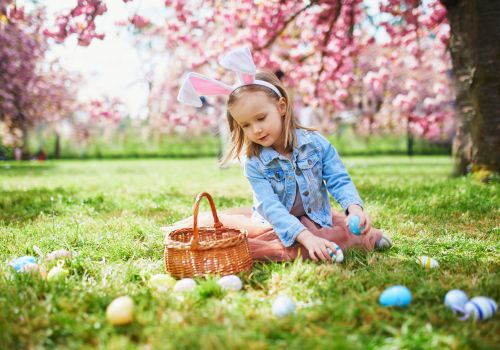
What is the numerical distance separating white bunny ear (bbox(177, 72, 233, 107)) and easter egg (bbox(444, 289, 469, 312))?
5.34ft

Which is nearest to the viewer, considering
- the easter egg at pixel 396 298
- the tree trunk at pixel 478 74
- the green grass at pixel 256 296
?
the green grass at pixel 256 296

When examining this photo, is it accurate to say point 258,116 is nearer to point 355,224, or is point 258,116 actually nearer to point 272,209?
point 272,209

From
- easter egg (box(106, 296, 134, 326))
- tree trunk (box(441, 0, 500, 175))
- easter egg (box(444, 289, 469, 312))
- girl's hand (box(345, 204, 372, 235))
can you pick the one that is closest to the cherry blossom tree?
tree trunk (box(441, 0, 500, 175))

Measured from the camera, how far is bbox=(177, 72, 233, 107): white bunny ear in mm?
2738

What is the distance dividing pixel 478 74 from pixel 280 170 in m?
3.74

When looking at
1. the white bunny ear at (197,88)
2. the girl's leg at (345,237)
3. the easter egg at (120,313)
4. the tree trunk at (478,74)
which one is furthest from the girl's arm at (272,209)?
the tree trunk at (478,74)

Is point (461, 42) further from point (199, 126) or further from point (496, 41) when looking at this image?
point (199, 126)

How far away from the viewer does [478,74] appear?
5.40 metres

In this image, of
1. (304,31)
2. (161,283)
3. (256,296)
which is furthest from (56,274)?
(304,31)

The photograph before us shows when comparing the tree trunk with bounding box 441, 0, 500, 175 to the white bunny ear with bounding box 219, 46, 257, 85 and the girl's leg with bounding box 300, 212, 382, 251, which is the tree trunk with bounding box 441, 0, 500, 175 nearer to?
the girl's leg with bounding box 300, 212, 382, 251

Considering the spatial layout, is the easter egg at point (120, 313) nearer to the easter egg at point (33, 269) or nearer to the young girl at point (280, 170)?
the easter egg at point (33, 269)

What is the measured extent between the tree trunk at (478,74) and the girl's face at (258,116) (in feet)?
12.2

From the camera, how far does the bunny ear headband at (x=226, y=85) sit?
2.66 m

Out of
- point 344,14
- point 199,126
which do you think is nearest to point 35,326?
point 344,14
